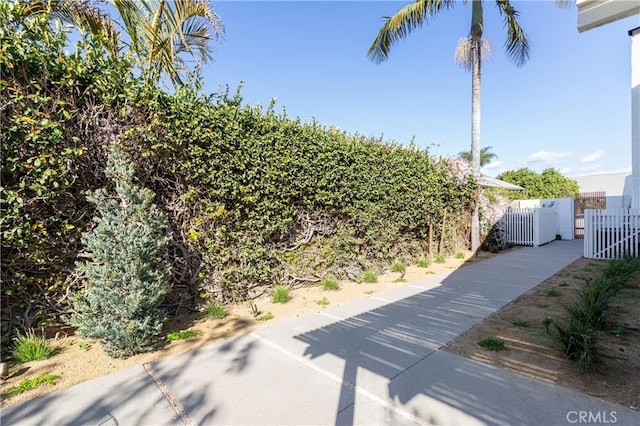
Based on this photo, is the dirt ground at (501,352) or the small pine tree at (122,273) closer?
the dirt ground at (501,352)

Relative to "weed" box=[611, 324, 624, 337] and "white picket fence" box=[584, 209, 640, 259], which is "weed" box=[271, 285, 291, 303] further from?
"white picket fence" box=[584, 209, 640, 259]

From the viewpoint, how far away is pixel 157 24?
16.5 ft

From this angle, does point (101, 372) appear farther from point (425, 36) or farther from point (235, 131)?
point (425, 36)

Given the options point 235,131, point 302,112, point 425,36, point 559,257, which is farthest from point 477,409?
point 425,36

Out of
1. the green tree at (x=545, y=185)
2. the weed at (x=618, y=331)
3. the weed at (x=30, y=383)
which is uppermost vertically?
the green tree at (x=545, y=185)

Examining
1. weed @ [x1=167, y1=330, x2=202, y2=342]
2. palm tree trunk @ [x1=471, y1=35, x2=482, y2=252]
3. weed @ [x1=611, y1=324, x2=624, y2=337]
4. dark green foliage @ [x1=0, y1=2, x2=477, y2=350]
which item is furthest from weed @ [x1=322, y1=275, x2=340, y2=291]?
palm tree trunk @ [x1=471, y1=35, x2=482, y2=252]

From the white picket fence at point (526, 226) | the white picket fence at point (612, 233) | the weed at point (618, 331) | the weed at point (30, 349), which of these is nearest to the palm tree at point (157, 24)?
the weed at point (30, 349)

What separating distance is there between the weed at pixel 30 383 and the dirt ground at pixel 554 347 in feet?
12.7

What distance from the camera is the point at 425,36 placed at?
30.1 feet

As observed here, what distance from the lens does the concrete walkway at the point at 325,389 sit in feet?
6.88

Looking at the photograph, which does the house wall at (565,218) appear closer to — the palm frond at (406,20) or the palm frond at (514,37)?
the palm frond at (514,37)

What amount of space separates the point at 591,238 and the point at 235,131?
33.7 feet

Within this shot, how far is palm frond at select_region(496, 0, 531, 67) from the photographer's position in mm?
9016

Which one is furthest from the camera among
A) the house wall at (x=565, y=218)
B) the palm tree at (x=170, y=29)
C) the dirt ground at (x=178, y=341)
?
the house wall at (x=565, y=218)
